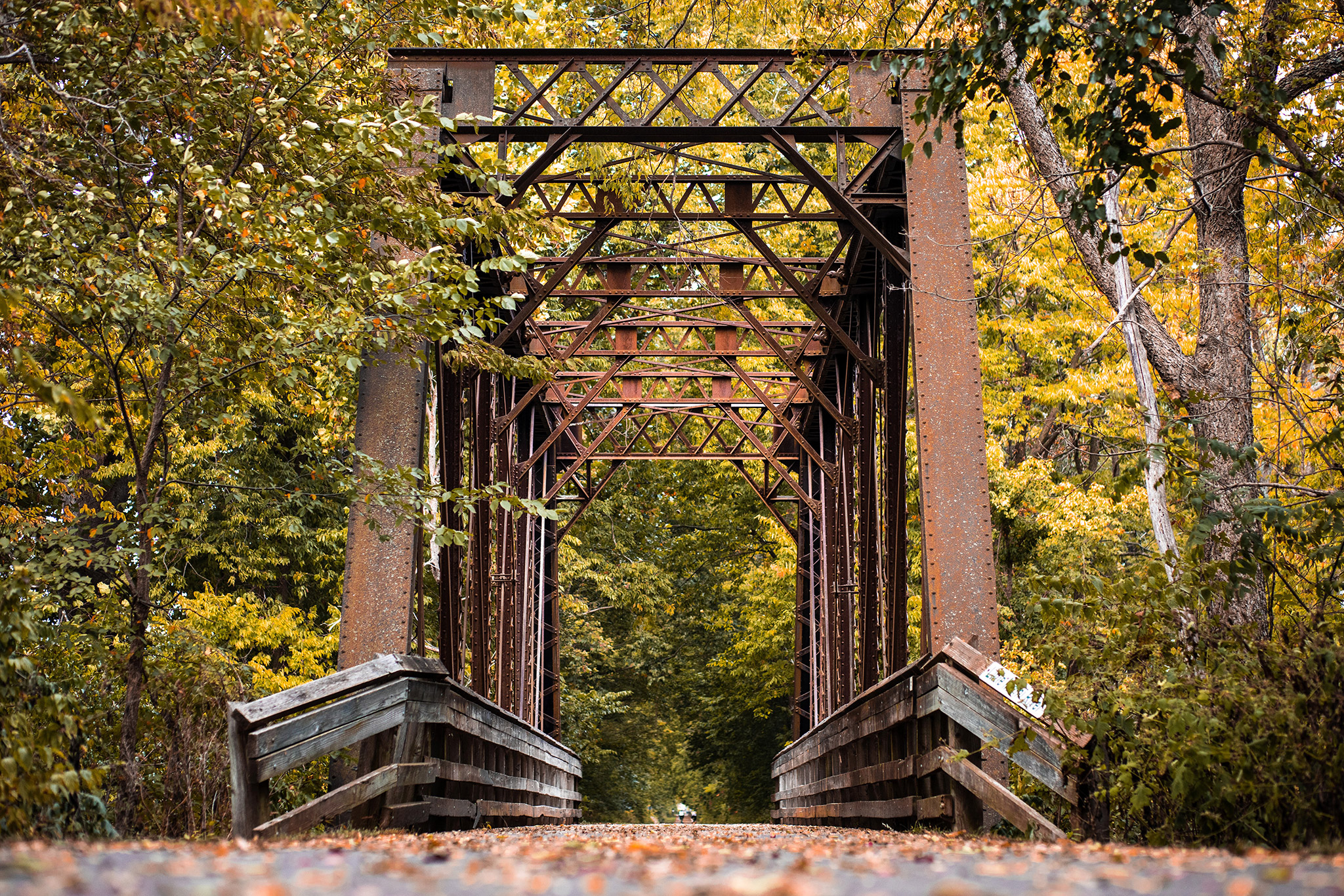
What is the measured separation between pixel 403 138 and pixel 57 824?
3.78 meters

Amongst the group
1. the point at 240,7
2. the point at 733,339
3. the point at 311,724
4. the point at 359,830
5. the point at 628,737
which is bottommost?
the point at 628,737

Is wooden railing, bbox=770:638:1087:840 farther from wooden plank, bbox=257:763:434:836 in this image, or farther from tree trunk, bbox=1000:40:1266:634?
wooden plank, bbox=257:763:434:836

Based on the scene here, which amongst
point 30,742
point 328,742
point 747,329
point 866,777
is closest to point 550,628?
point 747,329

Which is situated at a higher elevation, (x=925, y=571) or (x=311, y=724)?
(x=925, y=571)


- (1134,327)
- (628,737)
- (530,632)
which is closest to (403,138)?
(1134,327)

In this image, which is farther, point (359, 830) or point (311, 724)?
point (359, 830)

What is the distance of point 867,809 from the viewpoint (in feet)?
26.0

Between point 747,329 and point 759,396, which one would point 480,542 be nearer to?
point 759,396

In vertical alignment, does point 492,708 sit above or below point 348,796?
above

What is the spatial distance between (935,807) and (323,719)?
3280mm

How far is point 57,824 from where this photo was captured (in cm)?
393

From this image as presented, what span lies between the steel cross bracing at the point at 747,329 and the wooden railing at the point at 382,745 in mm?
729

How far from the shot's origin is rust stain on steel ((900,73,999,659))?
6.27 m

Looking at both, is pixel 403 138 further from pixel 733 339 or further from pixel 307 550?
pixel 307 550
